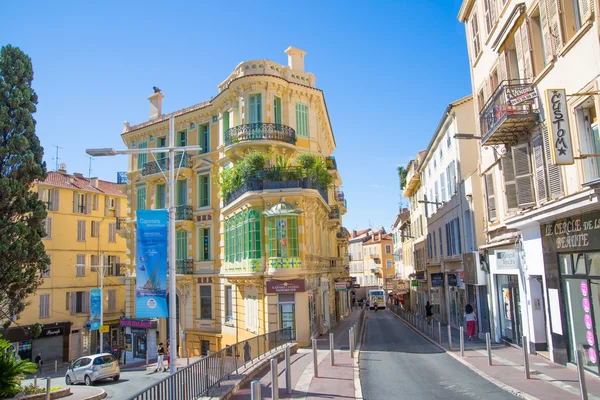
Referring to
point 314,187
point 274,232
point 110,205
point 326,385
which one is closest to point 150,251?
point 326,385

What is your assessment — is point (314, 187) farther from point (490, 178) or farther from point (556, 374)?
point (556, 374)

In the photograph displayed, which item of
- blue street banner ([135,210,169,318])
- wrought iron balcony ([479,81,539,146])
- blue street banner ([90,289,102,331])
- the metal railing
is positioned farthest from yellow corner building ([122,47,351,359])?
wrought iron balcony ([479,81,539,146])

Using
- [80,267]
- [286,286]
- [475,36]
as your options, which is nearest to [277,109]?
[286,286]

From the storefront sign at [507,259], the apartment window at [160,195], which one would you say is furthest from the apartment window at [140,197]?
the storefront sign at [507,259]

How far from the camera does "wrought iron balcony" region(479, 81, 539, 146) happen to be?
13.3m

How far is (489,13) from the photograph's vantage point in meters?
17.6

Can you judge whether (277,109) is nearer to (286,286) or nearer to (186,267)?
(286,286)

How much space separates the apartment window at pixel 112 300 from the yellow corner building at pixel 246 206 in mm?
8108

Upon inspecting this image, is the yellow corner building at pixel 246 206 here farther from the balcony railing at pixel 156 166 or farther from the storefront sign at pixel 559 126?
the storefront sign at pixel 559 126

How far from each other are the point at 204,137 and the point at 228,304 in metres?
11.1

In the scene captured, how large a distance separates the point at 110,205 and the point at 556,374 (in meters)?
40.4

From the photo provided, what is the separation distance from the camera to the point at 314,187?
24156 mm

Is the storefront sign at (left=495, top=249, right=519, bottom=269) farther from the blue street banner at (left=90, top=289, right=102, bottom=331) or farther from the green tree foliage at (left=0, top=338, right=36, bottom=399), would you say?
the blue street banner at (left=90, top=289, right=102, bottom=331)

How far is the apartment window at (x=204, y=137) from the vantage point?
101 feet
